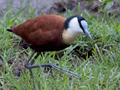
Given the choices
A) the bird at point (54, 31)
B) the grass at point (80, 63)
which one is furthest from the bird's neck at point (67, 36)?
the grass at point (80, 63)

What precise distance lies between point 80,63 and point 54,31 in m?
0.76

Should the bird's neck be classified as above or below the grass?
above

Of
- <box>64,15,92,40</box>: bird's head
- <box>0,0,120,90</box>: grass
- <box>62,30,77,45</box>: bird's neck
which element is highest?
<box>64,15,92,40</box>: bird's head

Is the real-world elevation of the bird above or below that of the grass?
above

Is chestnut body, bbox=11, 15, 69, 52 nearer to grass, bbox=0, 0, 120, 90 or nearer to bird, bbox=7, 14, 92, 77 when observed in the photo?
bird, bbox=7, 14, 92, 77

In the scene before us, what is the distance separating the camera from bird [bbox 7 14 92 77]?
326 centimetres

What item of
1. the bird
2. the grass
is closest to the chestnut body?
the bird

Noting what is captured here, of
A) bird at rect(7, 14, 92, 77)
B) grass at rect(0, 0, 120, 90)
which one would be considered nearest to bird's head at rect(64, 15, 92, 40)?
bird at rect(7, 14, 92, 77)

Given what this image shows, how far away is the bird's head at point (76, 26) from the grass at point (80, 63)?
0.44 metres

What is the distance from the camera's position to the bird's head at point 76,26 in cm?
324

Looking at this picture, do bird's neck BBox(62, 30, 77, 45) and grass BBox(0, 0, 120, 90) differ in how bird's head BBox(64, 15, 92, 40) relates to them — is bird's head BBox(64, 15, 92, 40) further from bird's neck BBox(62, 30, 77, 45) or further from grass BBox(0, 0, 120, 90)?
grass BBox(0, 0, 120, 90)

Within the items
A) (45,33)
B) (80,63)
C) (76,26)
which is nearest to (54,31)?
(45,33)

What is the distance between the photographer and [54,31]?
3.28 m

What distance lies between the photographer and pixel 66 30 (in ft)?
10.7
